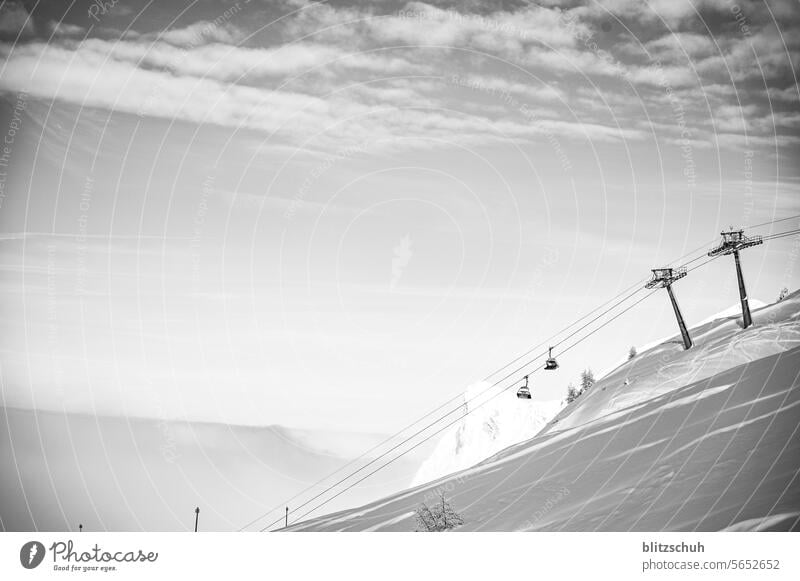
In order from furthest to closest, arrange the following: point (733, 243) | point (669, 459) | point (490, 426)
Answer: point (490, 426)
point (733, 243)
point (669, 459)

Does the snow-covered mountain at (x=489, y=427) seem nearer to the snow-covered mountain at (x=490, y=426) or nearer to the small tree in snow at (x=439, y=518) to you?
the snow-covered mountain at (x=490, y=426)

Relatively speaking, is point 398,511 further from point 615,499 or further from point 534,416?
point 534,416

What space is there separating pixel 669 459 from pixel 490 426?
82.5 meters

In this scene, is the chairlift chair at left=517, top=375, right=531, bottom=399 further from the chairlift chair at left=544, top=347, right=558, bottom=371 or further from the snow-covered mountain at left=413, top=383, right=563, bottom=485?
the snow-covered mountain at left=413, top=383, right=563, bottom=485

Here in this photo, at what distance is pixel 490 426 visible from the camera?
101250 millimetres

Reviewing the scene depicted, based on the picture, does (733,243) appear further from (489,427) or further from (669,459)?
(489,427)

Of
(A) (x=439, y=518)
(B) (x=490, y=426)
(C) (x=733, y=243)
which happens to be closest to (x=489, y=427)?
(B) (x=490, y=426)

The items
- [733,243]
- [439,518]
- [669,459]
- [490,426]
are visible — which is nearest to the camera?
[669,459]

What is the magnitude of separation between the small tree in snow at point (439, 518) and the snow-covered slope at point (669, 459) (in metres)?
0.60

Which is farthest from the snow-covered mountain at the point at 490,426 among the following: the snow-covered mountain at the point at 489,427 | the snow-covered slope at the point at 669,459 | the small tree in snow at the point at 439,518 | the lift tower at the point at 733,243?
the small tree in snow at the point at 439,518

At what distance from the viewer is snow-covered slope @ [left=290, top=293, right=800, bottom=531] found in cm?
1703

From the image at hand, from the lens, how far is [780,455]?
17.6 m

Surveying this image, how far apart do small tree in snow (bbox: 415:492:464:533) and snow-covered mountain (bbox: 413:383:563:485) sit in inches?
2568
